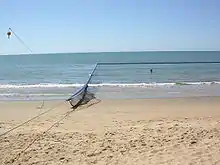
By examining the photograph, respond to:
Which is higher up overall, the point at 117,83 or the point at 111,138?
the point at 117,83

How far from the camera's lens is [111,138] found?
7.09m

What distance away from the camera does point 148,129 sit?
785 centimetres

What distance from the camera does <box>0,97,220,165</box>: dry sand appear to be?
5695mm

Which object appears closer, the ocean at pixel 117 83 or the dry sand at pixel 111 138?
the dry sand at pixel 111 138

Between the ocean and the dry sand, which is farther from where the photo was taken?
the ocean

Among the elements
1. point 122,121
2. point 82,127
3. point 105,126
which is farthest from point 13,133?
point 122,121

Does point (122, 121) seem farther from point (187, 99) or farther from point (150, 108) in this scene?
point (187, 99)

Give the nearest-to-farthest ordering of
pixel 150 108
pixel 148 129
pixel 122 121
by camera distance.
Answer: pixel 148 129
pixel 122 121
pixel 150 108

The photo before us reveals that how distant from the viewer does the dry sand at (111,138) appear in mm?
5695

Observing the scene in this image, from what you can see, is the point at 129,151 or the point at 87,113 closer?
the point at 129,151

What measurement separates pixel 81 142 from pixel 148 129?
1.77 metres

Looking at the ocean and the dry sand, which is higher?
the ocean

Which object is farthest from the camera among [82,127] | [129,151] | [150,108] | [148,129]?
[150,108]

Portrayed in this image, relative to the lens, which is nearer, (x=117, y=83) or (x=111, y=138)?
(x=111, y=138)
